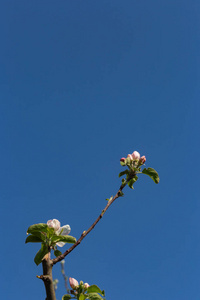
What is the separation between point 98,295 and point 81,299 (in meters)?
0.12

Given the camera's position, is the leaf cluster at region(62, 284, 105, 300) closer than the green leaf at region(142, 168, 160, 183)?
Yes

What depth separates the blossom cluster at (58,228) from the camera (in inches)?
55.7

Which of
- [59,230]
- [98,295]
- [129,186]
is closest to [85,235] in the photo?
[59,230]

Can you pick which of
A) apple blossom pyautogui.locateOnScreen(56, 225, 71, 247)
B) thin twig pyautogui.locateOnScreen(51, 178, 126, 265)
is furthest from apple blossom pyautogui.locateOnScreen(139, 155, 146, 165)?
apple blossom pyautogui.locateOnScreen(56, 225, 71, 247)

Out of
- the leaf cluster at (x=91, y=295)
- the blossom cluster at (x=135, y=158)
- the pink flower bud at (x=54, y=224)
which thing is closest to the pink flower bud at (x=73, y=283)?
the leaf cluster at (x=91, y=295)

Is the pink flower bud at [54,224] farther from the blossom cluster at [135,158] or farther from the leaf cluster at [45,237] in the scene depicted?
the blossom cluster at [135,158]

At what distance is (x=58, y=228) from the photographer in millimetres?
1436

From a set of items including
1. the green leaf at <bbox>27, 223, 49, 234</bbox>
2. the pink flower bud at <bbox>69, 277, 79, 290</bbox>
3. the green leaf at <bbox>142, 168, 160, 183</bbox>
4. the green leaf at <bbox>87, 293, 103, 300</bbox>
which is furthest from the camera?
the green leaf at <bbox>142, 168, 160, 183</bbox>

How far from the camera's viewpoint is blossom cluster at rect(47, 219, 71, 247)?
1.41m

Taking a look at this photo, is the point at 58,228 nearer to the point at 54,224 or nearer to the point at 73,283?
the point at 54,224

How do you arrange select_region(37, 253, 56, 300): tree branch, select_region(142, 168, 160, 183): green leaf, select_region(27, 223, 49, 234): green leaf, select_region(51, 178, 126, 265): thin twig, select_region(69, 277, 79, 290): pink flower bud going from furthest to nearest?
select_region(142, 168, 160, 183): green leaf → select_region(69, 277, 79, 290): pink flower bud → select_region(27, 223, 49, 234): green leaf → select_region(51, 178, 126, 265): thin twig → select_region(37, 253, 56, 300): tree branch

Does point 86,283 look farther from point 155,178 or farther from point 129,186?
point 155,178

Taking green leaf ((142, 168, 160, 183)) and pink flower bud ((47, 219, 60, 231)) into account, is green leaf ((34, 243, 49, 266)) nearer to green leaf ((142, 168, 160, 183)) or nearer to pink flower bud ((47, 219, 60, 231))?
pink flower bud ((47, 219, 60, 231))

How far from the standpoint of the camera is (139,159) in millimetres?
2109
